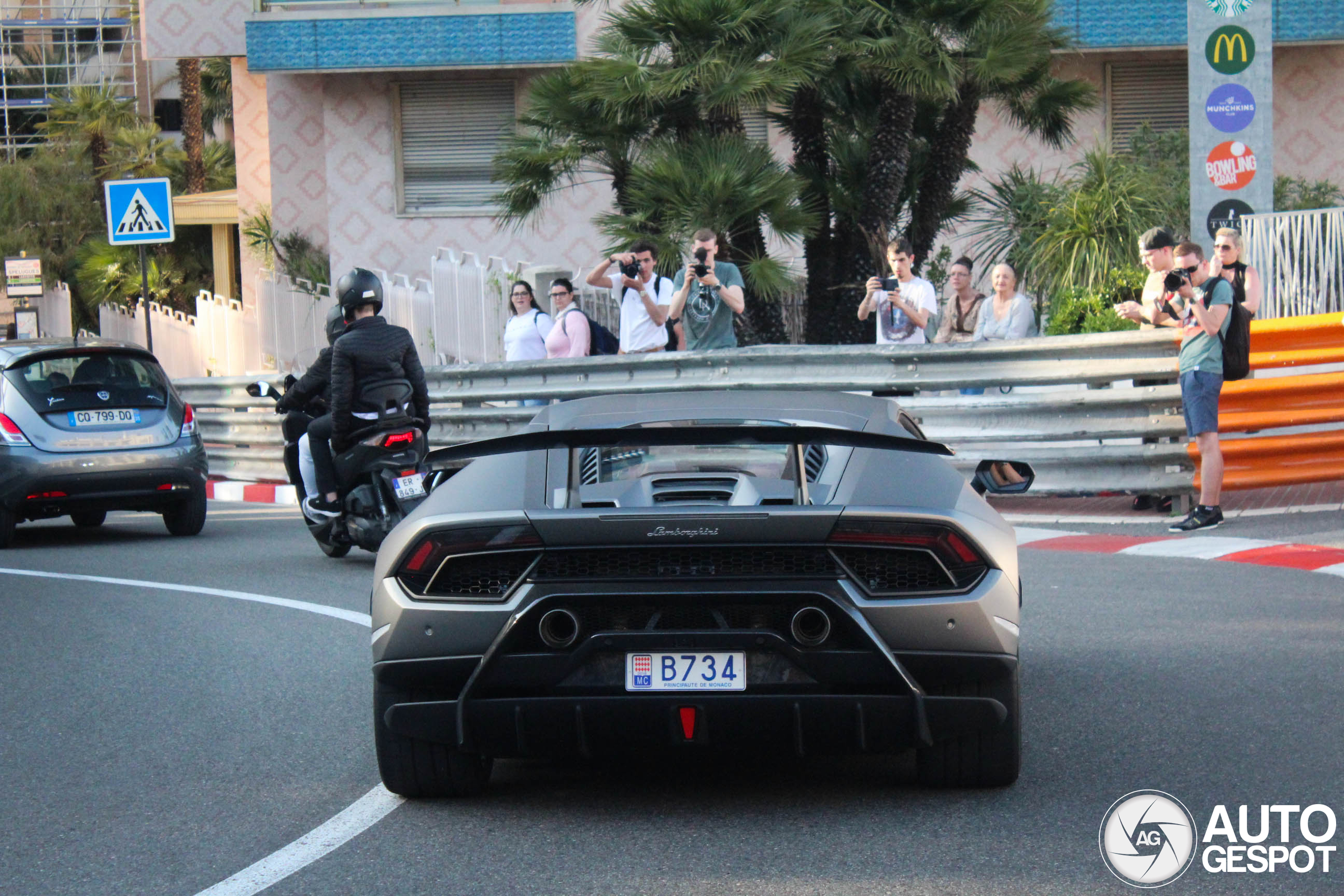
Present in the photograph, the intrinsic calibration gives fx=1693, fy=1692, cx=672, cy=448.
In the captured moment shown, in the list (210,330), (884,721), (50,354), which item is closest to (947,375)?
(50,354)

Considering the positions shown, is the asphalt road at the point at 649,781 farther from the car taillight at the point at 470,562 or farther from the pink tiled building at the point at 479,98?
the pink tiled building at the point at 479,98

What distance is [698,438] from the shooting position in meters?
4.80

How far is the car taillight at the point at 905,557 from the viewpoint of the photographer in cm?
457

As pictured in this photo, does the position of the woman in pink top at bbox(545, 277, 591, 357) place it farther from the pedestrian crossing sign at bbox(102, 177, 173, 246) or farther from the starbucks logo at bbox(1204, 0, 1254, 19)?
the pedestrian crossing sign at bbox(102, 177, 173, 246)

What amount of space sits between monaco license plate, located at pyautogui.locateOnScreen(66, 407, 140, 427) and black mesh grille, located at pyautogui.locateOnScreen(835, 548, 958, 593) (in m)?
9.82

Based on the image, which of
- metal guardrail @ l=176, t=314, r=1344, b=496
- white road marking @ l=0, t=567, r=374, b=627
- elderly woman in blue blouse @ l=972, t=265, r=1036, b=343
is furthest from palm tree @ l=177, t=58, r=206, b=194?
elderly woman in blue blouse @ l=972, t=265, r=1036, b=343

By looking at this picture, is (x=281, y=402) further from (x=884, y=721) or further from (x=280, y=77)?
(x=280, y=77)

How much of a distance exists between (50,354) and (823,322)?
735cm

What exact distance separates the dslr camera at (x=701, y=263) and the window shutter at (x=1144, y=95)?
12.7 metres

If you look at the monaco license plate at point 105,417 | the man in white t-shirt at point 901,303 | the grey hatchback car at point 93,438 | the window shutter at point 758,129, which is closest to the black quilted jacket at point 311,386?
the grey hatchback car at point 93,438

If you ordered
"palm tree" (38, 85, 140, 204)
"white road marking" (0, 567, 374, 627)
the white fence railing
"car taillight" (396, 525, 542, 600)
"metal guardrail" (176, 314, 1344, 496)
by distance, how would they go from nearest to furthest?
"car taillight" (396, 525, 542, 600) → "white road marking" (0, 567, 374, 627) → "metal guardrail" (176, 314, 1344, 496) → the white fence railing → "palm tree" (38, 85, 140, 204)

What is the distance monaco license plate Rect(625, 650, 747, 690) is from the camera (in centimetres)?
456

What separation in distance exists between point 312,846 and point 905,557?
1.81 meters

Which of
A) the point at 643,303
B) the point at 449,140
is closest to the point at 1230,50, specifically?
the point at 643,303
